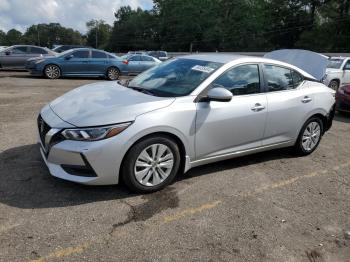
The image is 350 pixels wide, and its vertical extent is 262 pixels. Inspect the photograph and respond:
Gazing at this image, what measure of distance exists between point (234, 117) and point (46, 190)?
7.91 feet

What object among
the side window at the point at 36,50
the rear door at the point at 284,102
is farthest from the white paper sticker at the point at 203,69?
the side window at the point at 36,50

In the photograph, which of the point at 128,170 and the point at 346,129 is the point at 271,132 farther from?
the point at 346,129

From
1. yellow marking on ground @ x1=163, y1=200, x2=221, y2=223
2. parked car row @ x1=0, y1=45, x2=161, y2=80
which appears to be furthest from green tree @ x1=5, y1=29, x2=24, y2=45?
yellow marking on ground @ x1=163, y1=200, x2=221, y2=223

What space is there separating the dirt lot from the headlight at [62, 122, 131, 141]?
0.69m

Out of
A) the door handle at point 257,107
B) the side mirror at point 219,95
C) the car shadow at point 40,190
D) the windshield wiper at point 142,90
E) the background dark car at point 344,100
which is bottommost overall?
the car shadow at point 40,190

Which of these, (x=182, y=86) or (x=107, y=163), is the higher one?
(x=182, y=86)

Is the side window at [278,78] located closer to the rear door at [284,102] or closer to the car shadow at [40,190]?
the rear door at [284,102]

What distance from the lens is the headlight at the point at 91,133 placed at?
13.0ft

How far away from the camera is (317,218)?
13.5 feet

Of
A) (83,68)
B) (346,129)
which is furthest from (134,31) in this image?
(346,129)

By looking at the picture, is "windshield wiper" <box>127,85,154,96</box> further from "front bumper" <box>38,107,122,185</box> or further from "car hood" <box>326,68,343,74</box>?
"car hood" <box>326,68,343,74</box>

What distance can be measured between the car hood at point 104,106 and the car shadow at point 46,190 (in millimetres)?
807

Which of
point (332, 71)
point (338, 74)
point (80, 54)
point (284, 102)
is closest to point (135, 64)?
point (80, 54)

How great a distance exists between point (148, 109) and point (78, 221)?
1.39m
